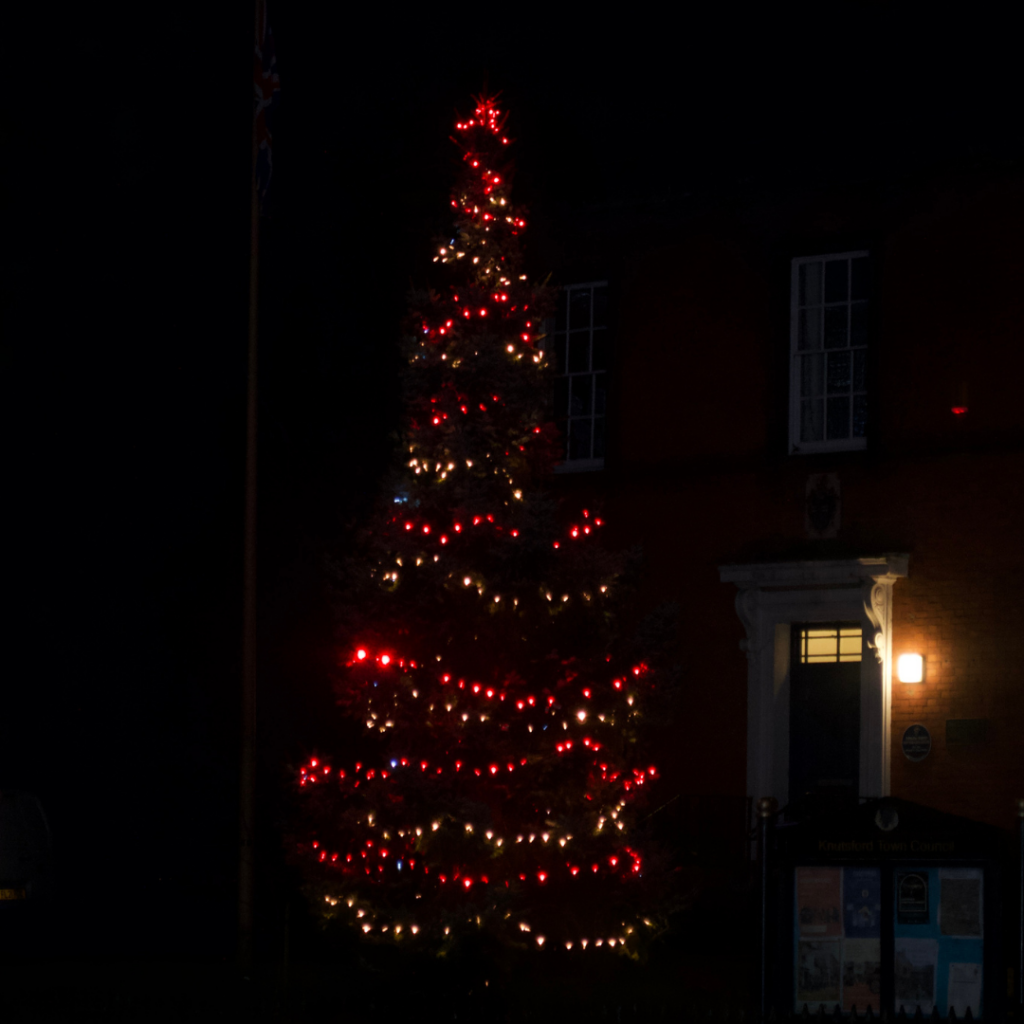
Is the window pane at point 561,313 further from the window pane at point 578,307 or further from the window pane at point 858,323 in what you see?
the window pane at point 858,323

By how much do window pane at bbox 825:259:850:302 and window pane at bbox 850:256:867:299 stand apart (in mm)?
69

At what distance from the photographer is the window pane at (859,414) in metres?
16.2

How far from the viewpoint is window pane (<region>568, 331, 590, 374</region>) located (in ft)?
58.5

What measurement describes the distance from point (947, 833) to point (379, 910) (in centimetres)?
452

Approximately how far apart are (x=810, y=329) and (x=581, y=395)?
9.13 feet

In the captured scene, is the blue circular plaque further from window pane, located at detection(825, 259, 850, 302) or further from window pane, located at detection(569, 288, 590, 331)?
window pane, located at detection(569, 288, 590, 331)

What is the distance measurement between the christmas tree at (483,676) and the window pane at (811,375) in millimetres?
4327

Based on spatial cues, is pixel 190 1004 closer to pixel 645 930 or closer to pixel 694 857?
pixel 645 930

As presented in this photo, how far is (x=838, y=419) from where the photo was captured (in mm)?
16328

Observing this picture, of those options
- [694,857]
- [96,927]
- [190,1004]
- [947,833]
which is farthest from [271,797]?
[947,833]

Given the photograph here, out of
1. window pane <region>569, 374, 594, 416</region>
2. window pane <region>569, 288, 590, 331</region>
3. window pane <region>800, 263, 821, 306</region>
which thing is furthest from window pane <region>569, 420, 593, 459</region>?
window pane <region>800, 263, 821, 306</region>

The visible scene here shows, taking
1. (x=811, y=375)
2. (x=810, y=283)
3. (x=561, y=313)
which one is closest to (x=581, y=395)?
(x=561, y=313)

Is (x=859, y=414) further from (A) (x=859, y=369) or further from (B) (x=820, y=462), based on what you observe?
(B) (x=820, y=462)

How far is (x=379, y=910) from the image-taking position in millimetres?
11922
